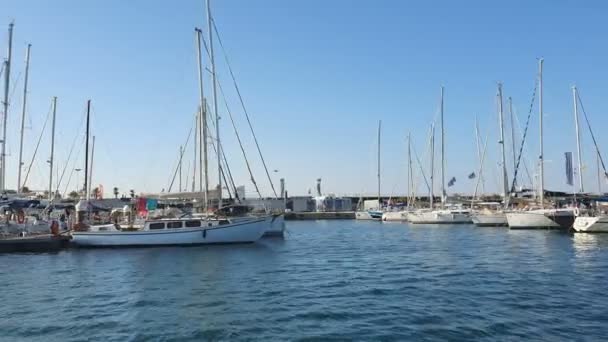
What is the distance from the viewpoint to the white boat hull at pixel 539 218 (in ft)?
184

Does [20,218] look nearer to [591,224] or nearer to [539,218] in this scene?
[539,218]

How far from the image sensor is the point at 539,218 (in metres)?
57.9

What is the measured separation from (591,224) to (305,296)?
40248 millimetres

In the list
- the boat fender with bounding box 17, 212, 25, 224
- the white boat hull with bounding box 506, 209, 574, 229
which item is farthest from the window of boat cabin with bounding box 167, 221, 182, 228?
the white boat hull with bounding box 506, 209, 574, 229

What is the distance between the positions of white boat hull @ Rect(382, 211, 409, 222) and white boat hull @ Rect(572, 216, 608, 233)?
42.5 meters

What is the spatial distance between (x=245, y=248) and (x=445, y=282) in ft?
63.9

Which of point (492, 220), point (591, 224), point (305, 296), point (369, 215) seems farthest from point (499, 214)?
point (305, 296)

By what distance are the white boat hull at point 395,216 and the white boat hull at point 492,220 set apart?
22.8 meters

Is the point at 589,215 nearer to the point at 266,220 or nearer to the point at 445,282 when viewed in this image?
the point at 266,220

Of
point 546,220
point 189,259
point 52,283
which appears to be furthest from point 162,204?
point 546,220

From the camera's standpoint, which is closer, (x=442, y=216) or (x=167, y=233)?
(x=167, y=233)

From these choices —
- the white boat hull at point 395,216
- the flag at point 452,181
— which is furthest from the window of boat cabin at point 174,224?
the flag at point 452,181

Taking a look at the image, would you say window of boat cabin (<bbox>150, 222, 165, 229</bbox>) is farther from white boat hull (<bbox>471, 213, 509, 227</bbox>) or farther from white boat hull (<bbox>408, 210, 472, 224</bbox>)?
white boat hull (<bbox>408, 210, 472, 224</bbox>)

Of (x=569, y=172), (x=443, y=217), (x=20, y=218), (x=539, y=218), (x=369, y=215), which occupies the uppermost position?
(x=569, y=172)
